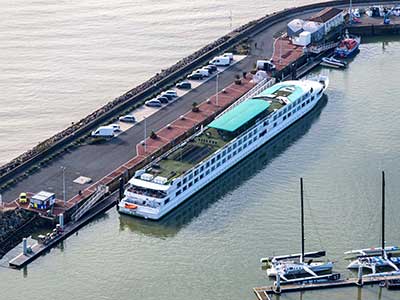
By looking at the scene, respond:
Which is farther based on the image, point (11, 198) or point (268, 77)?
point (268, 77)

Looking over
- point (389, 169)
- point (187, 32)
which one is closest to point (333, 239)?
point (389, 169)

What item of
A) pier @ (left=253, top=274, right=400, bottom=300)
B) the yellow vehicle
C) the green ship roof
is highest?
the green ship roof

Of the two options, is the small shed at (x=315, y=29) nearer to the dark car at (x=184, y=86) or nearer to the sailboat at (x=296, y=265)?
the dark car at (x=184, y=86)

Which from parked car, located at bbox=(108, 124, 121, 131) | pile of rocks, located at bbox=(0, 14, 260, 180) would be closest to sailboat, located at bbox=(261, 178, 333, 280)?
pile of rocks, located at bbox=(0, 14, 260, 180)

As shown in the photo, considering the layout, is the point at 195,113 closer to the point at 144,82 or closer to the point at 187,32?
the point at 144,82

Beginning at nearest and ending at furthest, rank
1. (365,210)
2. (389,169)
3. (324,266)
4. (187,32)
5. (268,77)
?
1. (324,266)
2. (365,210)
3. (389,169)
4. (268,77)
5. (187,32)

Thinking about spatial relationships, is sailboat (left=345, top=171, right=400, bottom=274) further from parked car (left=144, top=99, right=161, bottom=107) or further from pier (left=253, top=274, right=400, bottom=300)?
parked car (left=144, top=99, right=161, bottom=107)
